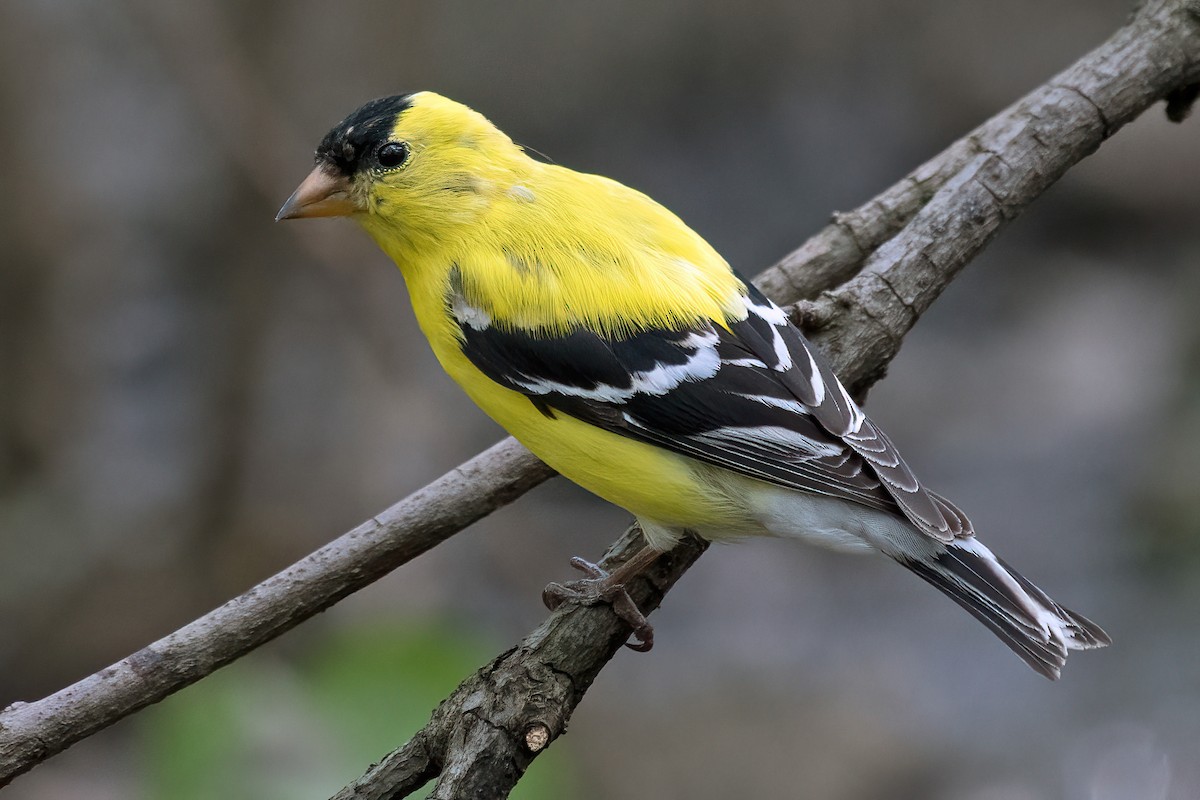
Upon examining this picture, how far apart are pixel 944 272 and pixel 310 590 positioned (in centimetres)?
199

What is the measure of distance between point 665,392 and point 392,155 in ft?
3.39

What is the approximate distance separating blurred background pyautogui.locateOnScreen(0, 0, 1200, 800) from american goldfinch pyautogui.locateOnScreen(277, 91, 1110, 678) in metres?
1.25

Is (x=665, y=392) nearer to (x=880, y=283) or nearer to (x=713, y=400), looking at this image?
(x=713, y=400)

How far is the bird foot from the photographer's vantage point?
279 cm

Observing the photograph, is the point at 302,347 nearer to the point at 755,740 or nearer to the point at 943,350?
the point at 755,740

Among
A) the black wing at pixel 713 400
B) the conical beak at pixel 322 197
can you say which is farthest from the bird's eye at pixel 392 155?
the black wing at pixel 713 400

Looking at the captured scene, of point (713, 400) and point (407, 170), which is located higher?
point (407, 170)

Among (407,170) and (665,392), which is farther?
(407,170)

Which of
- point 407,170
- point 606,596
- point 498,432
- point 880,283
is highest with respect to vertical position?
point 880,283

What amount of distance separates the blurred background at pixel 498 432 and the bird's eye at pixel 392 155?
5.14 feet

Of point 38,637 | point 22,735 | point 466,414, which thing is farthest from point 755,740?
point 22,735

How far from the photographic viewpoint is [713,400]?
9.48ft

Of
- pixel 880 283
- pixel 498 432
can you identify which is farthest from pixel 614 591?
pixel 498 432

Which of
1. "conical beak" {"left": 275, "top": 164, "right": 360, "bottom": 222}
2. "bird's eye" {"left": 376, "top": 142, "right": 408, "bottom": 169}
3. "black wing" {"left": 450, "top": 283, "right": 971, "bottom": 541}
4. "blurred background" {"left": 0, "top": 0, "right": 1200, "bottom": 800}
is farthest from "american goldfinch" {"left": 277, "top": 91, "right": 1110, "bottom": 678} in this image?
"blurred background" {"left": 0, "top": 0, "right": 1200, "bottom": 800}
